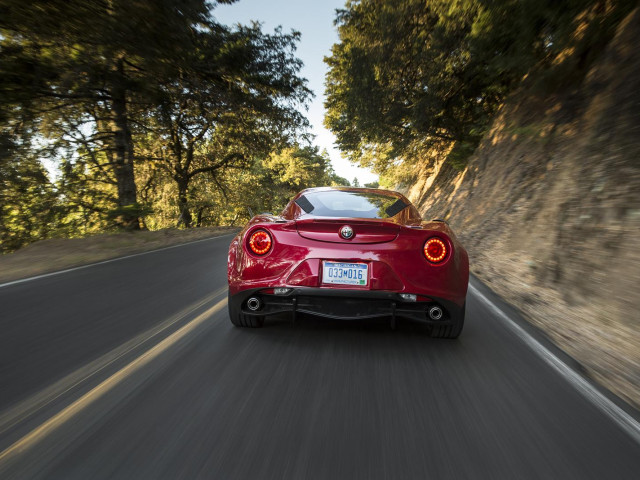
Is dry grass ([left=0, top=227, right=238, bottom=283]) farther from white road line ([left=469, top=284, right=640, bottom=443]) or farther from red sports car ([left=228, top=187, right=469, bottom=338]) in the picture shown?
white road line ([left=469, top=284, right=640, bottom=443])

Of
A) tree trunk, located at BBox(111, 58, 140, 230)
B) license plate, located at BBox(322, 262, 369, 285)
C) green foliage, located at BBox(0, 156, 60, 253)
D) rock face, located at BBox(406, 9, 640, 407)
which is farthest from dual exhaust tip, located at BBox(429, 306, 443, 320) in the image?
tree trunk, located at BBox(111, 58, 140, 230)

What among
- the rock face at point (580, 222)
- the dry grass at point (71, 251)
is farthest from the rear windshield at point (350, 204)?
the dry grass at point (71, 251)

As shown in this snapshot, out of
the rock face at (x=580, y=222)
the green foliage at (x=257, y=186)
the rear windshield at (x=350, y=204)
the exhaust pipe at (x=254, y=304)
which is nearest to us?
the exhaust pipe at (x=254, y=304)

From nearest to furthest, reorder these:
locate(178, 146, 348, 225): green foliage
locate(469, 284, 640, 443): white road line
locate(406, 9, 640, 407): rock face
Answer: locate(469, 284, 640, 443): white road line, locate(406, 9, 640, 407): rock face, locate(178, 146, 348, 225): green foliage

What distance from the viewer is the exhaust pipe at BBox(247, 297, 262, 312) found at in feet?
12.0

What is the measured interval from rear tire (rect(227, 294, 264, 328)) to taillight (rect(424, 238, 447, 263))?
1576mm

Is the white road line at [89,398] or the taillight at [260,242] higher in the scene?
the taillight at [260,242]

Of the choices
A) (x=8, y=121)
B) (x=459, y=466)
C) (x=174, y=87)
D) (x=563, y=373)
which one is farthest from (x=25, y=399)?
(x=174, y=87)

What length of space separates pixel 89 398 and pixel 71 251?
26.9 feet

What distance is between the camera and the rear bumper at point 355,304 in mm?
3400

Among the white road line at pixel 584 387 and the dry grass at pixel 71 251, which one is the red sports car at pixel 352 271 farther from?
the dry grass at pixel 71 251

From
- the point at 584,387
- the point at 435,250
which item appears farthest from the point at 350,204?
the point at 584,387

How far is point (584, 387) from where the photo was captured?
289 cm

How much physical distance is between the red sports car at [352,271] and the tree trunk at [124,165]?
36.4 feet
